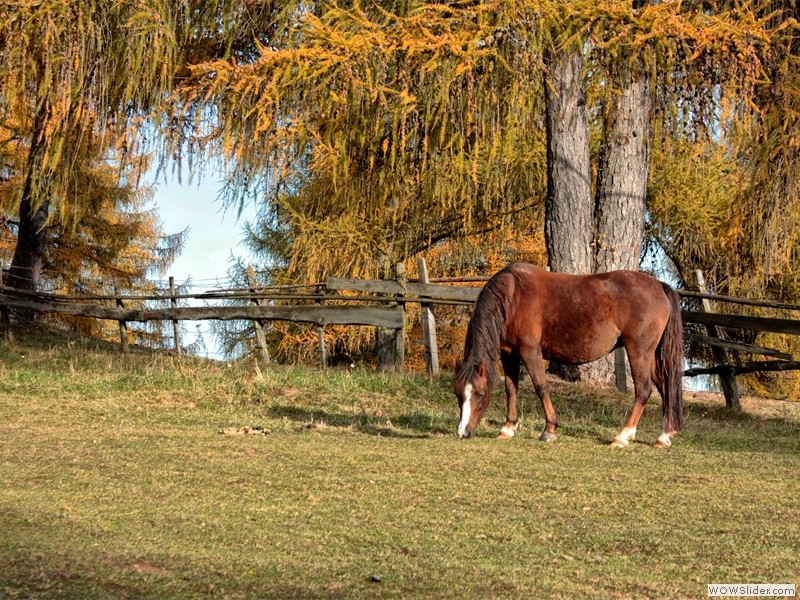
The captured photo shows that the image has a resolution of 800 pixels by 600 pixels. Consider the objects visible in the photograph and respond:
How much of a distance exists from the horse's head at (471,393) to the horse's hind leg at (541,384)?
19.5 inches

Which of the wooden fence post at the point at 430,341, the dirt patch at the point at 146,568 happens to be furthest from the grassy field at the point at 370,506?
the wooden fence post at the point at 430,341

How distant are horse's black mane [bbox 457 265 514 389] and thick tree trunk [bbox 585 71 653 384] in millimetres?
4630

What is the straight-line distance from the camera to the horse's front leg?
24.7 ft

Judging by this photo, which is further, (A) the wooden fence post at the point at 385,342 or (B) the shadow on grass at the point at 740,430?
(A) the wooden fence post at the point at 385,342

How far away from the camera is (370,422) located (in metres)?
8.49

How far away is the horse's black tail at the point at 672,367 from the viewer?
7457 millimetres

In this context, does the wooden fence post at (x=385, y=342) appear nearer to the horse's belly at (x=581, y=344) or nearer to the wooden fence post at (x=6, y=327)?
the wooden fence post at (x=6, y=327)

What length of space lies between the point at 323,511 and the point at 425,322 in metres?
7.58

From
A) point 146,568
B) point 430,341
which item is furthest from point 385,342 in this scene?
point 146,568

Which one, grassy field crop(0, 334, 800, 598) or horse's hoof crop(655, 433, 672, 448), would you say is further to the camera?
horse's hoof crop(655, 433, 672, 448)

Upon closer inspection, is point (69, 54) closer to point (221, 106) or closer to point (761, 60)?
point (221, 106)

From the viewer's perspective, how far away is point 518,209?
55.6 feet

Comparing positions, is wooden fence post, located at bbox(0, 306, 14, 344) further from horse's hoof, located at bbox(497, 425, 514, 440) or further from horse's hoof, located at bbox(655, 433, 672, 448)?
horse's hoof, located at bbox(655, 433, 672, 448)

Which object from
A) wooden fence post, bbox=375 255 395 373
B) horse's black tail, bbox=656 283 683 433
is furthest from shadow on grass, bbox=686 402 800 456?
wooden fence post, bbox=375 255 395 373
